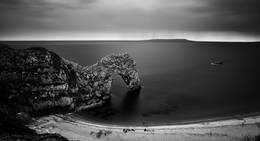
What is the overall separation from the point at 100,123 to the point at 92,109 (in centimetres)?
645

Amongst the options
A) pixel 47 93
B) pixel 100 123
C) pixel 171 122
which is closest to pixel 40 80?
pixel 47 93

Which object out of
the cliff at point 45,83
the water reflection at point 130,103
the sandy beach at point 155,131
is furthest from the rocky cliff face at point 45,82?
the water reflection at point 130,103

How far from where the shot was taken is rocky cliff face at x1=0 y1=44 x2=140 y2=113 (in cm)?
2925

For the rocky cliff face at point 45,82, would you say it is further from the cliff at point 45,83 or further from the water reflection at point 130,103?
the water reflection at point 130,103

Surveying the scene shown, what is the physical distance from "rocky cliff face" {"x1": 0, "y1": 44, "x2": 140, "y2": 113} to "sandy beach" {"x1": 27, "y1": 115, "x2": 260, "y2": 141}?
418cm

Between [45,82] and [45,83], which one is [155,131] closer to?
[45,83]

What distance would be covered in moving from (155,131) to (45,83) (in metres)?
22.5

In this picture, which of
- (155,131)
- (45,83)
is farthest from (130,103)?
(45,83)

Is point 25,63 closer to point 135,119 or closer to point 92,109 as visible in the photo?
point 92,109

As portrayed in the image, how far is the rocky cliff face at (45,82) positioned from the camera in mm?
29250

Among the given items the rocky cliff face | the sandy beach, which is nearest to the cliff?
the rocky cliff face

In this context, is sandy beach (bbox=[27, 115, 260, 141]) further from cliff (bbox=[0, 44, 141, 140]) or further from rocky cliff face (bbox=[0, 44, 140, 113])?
rocky cliff face (bbox=[0, 44, 140, 113])

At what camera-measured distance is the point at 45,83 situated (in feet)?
105

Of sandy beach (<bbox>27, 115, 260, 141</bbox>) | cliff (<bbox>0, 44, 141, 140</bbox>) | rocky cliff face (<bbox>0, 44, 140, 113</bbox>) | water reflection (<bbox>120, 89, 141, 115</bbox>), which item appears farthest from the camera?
water reflection (<bbox>120, 89, 141, 115</bbox>)
